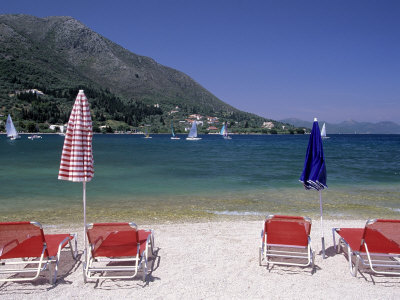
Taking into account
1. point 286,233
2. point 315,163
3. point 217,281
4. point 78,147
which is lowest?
point 217,281

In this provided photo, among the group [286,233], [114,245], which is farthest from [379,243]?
[114,245]

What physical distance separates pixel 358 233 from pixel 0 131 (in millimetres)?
A: 138504

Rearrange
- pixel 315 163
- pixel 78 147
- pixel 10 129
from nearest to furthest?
pixel 78 147 < pixel 315 163 < pixel 10 129

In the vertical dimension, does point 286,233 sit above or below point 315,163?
below

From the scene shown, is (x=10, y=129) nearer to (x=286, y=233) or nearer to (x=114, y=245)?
(x=114, y=245)

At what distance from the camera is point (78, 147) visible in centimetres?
471

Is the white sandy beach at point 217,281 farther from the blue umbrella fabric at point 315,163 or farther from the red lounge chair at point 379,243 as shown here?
the blue umbrella fabric at point 315,163

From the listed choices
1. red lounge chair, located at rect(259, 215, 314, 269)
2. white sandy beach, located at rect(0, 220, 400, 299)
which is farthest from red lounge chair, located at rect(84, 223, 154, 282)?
red lounge chair, located at rect(259, 215, 314, 269)

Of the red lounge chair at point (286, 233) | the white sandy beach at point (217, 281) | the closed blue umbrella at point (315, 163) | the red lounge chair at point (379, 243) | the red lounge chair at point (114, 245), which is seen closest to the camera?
the white sandy beach at point (217, 281)

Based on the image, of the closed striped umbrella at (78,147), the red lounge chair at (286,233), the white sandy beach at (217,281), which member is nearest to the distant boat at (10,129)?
the white sandy beach at (217,281)

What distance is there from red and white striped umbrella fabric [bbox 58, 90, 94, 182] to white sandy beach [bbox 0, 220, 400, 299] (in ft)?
5.42

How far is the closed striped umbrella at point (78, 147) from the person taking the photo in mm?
4727

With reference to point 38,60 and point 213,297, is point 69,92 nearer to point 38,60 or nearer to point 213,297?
point 38,60

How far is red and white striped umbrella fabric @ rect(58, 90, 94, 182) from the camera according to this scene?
4727mm
